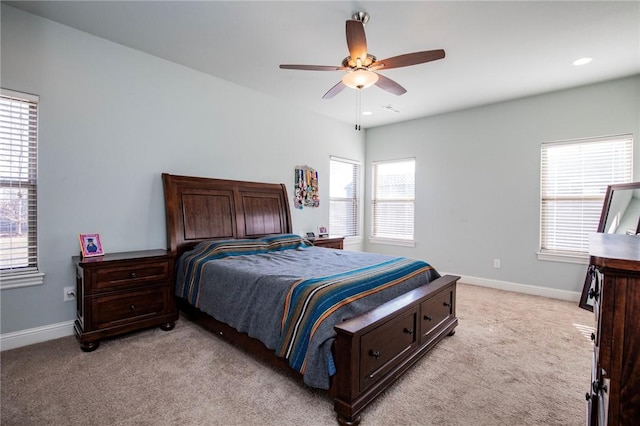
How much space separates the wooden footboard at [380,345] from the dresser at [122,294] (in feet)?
6.30

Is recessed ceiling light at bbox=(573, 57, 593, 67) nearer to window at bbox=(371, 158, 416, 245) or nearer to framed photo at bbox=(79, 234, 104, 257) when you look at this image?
window at bbox=(371, 158, 416, 245)

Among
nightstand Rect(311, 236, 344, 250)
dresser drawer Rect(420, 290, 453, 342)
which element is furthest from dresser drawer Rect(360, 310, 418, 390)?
nightstand Rect(311, 236, 344, 250)

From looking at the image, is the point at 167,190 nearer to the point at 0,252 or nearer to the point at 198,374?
the point at 0,252

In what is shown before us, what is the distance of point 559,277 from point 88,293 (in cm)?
524

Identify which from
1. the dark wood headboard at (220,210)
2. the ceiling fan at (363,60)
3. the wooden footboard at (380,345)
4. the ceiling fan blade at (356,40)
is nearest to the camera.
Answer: the wooden footboard at (380,345)

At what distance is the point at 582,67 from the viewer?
3.35 meters

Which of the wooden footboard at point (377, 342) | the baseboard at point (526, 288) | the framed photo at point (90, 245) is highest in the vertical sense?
the framed photo at point (90, 245)

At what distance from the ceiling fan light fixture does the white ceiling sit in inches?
18.4

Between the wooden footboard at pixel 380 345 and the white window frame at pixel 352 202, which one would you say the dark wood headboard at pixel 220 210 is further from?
the wooden footboard at pixel 380 345

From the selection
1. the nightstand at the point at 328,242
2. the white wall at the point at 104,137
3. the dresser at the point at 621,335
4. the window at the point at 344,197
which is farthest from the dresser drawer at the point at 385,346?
the window at the point at 344,197

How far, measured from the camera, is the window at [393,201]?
5.54 metres

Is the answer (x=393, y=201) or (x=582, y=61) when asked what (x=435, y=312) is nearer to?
(x=582, y=61)

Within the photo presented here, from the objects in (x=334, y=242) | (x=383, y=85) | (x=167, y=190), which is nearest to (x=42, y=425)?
(x=167, y=190)

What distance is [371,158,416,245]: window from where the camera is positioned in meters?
5.54
